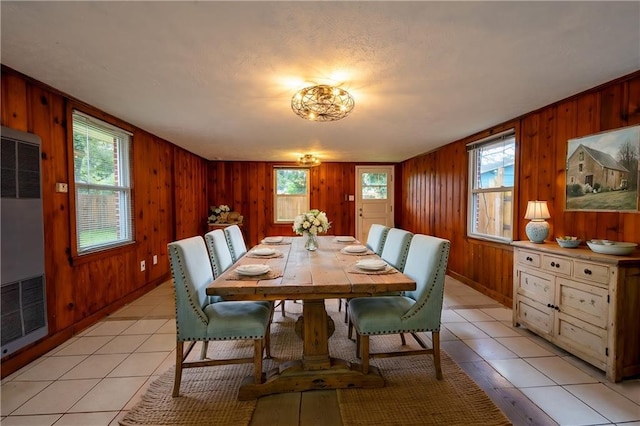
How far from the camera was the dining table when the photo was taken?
163cm

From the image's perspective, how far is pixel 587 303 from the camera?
2074mm

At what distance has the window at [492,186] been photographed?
348 centimetres

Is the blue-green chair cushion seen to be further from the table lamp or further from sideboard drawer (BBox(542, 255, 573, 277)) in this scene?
the table lamp

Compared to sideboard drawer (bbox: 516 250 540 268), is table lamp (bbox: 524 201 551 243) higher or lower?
higher

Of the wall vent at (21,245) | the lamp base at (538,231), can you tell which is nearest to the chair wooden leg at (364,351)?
the lamp base at (538,231)

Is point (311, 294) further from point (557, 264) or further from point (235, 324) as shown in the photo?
point (557, 264)

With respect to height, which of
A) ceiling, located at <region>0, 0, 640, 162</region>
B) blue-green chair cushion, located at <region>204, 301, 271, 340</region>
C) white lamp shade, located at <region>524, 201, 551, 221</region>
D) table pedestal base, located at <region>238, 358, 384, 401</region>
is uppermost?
ceiling, located at <region>0, 0, 640, 162</region>

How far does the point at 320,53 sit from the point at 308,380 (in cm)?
204

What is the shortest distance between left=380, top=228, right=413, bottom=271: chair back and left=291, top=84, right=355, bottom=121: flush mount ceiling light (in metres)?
1.18

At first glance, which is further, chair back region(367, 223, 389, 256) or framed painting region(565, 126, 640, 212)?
chair back region(367, 223, 389, 256)

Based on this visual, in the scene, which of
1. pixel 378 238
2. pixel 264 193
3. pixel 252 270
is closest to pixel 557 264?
pixel 378 238

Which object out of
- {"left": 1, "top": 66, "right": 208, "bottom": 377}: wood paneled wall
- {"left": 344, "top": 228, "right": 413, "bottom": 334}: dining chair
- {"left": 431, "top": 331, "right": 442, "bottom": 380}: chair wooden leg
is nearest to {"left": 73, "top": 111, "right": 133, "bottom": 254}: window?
{"left": 1, "top": 66, "right": 208, "bottom": 377}: wood paneled wall

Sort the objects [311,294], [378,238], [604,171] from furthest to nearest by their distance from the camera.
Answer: [378,238]
[604,171]
[311,294]

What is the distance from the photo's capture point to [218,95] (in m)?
2.50
